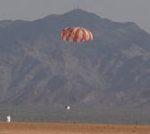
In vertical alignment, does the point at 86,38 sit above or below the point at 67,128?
above

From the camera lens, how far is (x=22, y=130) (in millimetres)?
65062

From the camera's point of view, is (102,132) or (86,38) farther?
(86,38)

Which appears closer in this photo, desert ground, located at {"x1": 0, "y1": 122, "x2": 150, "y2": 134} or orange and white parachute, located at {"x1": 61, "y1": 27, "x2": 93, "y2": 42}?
desert ground, located at {"x1": 0, "y1": 122, "x2": 150, "y2": 134}

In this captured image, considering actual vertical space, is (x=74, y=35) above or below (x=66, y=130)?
above

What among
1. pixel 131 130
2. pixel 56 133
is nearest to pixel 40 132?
pixel 56 133

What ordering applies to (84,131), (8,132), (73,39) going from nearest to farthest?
(8,132) → (84,131) → (73,39)

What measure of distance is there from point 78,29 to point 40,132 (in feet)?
60.2

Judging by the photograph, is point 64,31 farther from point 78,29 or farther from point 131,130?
point 131,130

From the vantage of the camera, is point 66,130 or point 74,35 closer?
point 66,130

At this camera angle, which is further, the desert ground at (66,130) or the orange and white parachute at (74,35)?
the orange and white parachute at (74,35)

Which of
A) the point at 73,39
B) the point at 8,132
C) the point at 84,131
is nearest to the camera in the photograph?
the point at 8,132

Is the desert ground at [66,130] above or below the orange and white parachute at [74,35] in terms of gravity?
below

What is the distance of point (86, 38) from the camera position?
7888 centimetres

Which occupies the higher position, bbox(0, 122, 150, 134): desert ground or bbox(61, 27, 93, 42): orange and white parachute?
bbox(61, 27, 93, 42): orange and white parachute
